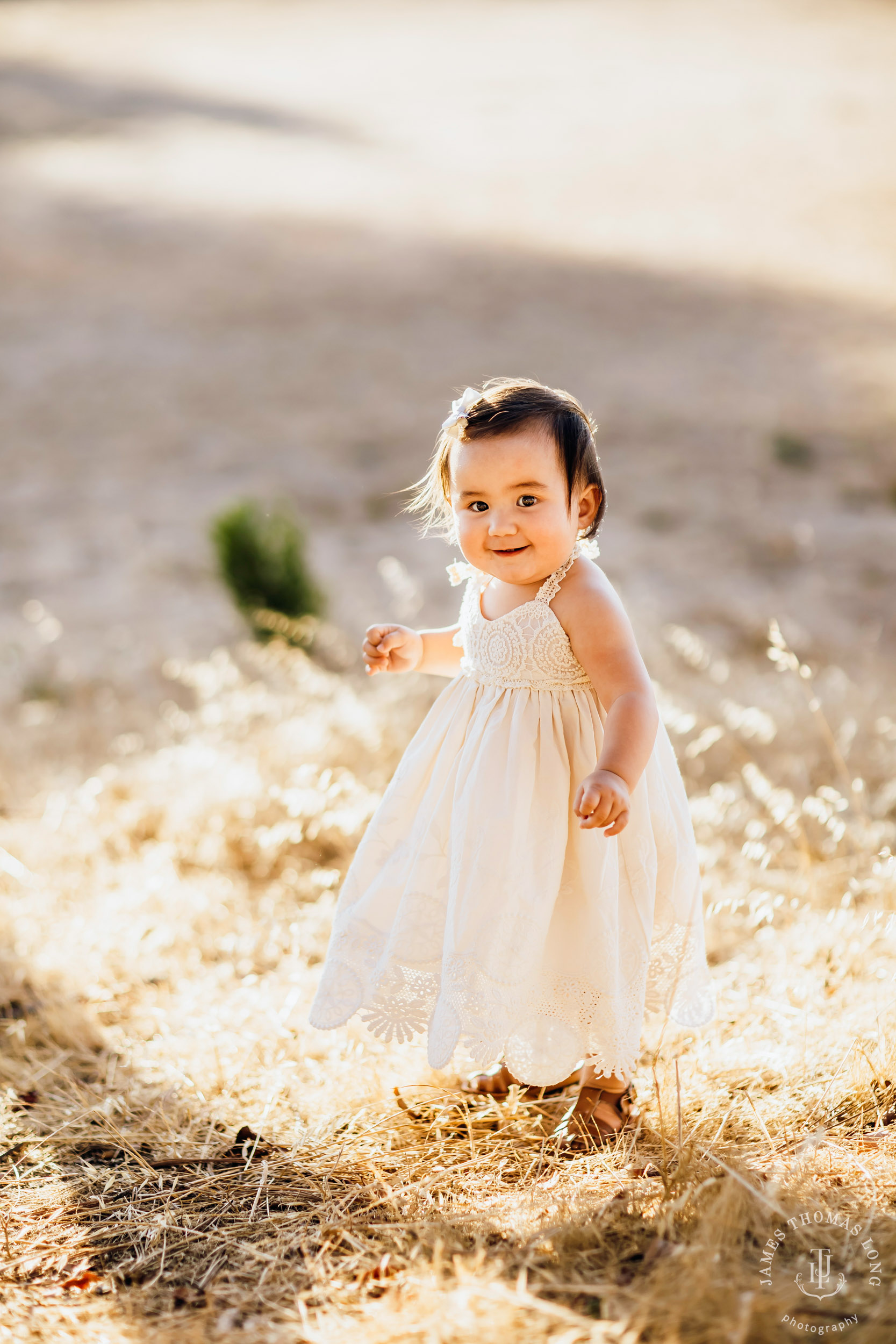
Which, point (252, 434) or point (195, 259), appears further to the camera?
point (195, 259)

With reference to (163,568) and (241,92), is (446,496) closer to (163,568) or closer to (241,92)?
(163,568)

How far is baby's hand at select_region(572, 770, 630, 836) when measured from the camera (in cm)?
151

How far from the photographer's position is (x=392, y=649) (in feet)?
6.50

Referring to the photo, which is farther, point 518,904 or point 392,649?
point 392,649

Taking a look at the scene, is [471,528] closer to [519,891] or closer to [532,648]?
[532,648]

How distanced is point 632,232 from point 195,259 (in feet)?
18.0

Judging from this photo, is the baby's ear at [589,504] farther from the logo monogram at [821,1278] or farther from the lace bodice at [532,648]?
the logo monogram at [821,1278]

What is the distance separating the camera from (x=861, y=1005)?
7.21ft

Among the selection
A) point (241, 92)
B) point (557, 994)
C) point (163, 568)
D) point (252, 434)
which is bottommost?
point (557, 994)

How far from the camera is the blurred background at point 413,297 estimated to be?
19.9ft

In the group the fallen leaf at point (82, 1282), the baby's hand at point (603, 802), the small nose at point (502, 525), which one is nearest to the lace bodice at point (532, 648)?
the small nose at point (502, 525)

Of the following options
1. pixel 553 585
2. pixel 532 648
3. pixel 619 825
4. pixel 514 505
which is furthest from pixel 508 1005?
pixel 514 505

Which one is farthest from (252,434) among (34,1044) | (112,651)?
(34,1044)

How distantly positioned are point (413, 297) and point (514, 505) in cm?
1023
